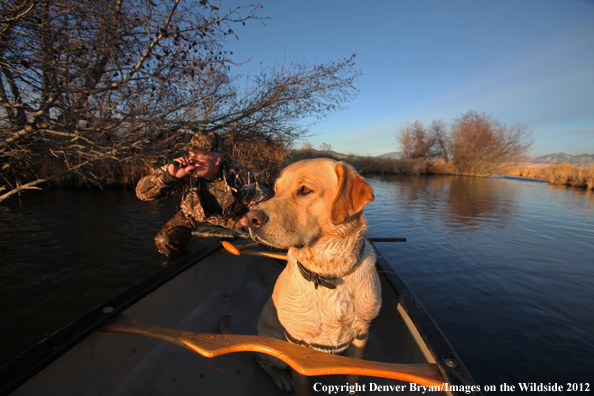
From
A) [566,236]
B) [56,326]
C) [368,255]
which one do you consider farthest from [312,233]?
[566,236]

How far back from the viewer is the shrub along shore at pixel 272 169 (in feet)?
35.2

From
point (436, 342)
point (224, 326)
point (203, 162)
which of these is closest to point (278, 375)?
point (224, 326)

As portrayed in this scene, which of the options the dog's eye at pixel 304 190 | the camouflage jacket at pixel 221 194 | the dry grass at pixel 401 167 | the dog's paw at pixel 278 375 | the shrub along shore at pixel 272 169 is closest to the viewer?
the dog's eye at pixel 304 190

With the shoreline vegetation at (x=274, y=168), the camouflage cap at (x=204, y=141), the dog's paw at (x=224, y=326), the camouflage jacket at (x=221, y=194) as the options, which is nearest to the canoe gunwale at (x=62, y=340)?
the dog's paw at (x=224, y=326)

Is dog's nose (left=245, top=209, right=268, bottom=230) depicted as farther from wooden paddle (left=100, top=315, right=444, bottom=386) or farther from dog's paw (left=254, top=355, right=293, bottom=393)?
dog's paw (left=254, top=355, right=293, bottom=393)

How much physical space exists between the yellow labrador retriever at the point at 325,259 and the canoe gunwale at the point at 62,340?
122 centimetres

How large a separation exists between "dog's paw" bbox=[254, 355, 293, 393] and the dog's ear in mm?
1607

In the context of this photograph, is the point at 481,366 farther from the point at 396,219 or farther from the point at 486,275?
the point at 396,219

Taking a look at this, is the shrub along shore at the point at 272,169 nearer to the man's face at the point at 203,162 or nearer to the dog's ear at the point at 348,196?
the man's face at the point at 203,162

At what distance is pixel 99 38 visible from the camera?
16.0 feet

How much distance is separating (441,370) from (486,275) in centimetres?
466

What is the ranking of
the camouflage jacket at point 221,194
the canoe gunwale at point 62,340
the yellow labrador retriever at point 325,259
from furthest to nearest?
the camouflage jacket at point 221,194, the yellow labrador retriever at point 325,259, the canoe gunwale at point 62,340

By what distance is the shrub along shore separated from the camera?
10.7 meters

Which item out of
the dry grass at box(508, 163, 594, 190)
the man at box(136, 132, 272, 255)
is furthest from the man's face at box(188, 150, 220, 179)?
the dry grass at box(508, 163, 594, 190)
